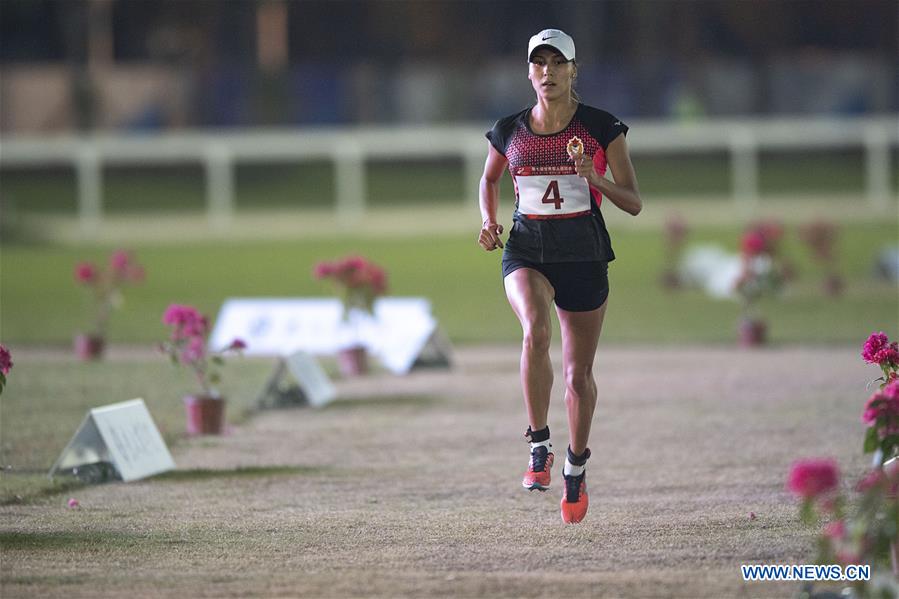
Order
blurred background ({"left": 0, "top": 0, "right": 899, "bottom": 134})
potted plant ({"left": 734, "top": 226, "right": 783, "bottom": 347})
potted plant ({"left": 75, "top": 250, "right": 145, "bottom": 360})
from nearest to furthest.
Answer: potted plant ({"left": 75, "top": 250, "right": 145, "bottom": 360})
potted plant ({"left": 734, "top": 226, "right": 783, "bottom": 347})
blurred background ({"left": 0, "top": 0, "right": 899, "bottom": 134})

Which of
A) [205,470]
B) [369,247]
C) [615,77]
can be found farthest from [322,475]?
[615,77]

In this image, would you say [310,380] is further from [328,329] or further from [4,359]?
[4,359]

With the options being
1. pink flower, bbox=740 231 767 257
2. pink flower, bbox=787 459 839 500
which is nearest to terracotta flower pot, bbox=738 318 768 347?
pink flower, bbox=740 231 767 257

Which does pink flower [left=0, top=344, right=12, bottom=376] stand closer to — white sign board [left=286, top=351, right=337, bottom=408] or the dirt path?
the dirt path

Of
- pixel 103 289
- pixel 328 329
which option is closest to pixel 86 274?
pixel 103 289

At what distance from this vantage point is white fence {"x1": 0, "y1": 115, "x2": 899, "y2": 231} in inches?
1193

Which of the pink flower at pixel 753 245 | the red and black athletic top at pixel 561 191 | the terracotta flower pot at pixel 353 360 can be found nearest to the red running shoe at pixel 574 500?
the red and black athletic top at pixel 561 191

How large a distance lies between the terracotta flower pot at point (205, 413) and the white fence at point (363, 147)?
64.6 feet

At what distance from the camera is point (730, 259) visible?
2238cm

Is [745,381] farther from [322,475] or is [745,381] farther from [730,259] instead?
[730,259]

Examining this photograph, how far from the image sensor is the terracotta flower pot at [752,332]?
50.1 ft

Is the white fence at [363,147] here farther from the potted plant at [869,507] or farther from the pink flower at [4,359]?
the potted plant at [869,507]

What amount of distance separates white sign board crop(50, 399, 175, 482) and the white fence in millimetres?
21132

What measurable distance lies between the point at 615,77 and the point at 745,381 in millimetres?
26170
